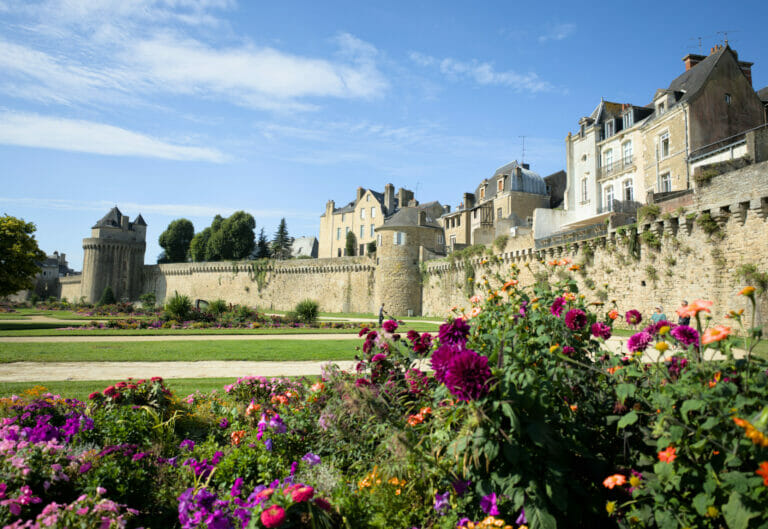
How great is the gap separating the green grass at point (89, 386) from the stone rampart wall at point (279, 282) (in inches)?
1234

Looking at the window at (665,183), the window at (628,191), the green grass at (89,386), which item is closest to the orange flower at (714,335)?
the green grass at (89,386)

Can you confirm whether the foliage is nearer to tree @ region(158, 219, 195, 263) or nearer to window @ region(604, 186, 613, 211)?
tree @ region(158, 219, 195, 263)

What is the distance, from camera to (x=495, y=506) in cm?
264

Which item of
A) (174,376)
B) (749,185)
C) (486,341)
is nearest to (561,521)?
(486,341)

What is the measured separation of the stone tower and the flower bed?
5721 cm

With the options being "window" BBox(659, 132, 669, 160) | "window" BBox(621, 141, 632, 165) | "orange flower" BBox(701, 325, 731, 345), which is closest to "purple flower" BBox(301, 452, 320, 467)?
"orange flower" BBox(701, 325, 731, 345)

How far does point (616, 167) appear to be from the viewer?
90.8ft

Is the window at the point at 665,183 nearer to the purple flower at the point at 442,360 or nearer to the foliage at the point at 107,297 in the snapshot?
the purple flower at the point at 442,360

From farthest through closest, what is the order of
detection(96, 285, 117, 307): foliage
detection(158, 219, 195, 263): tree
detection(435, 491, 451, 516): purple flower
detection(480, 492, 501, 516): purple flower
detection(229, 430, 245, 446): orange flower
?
detection(158, 219, 195, 263): tree, detection(96, 285, 117, 307): foliage, detection(229, 430, 245, 446): orange flower, detection(435, 491, 451, 516): purple flower, detection(480, 492, 501, 516): purple flower

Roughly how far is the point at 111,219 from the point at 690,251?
6003 cm

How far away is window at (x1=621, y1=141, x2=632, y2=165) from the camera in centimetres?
2676

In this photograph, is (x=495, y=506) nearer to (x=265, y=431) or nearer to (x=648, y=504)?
(x=648, y=504)

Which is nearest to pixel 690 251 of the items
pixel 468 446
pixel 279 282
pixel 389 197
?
pixel 468 446

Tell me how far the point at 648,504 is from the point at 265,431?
2867mm
